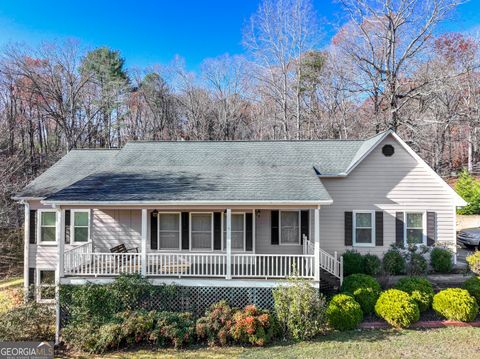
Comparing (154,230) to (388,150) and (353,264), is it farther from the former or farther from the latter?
(388,150)

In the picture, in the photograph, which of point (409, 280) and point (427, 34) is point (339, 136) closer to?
point (427, 34)

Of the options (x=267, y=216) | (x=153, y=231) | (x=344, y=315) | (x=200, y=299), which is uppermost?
(x=267, y=216)

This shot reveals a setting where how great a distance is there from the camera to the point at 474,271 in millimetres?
11891

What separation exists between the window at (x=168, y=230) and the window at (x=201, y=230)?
612 millimetres

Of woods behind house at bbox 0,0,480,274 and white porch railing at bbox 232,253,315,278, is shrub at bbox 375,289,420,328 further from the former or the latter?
woods behind house at bbox 0,0,480,274

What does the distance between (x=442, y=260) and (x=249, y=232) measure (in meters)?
7.63

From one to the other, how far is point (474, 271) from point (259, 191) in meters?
8.96

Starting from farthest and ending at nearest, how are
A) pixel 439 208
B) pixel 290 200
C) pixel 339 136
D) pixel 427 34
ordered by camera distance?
pixel 339 136 → pixel 427 34 → pixel 439 208 → pixel 290 200

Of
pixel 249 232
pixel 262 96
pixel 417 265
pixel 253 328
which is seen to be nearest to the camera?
pixel 253 328

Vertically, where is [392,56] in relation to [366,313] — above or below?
above

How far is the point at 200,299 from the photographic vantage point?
1007 cm

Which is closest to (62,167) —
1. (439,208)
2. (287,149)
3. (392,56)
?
(287,149)

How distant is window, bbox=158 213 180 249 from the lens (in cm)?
1269

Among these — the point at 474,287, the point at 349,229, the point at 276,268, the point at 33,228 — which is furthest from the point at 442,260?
the point at 33,228
